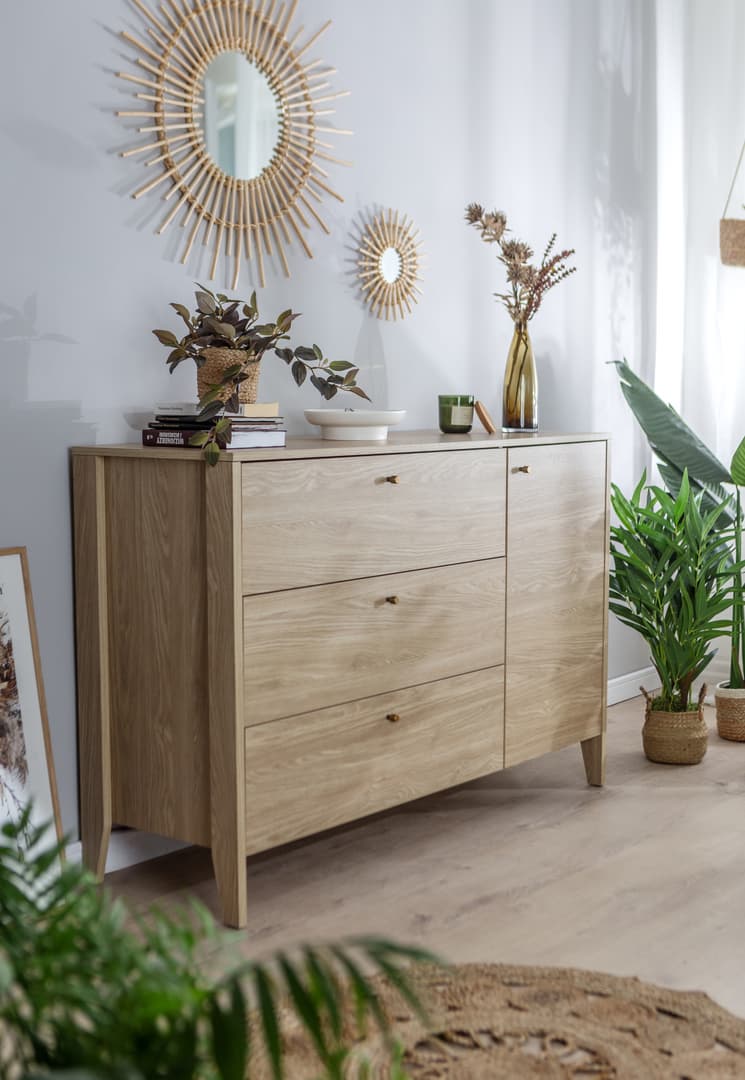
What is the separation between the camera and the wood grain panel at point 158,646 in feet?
8.02

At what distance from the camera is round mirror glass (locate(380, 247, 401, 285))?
10.7 ft

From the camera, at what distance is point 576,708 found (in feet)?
10.7

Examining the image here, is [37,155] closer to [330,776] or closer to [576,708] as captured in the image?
[330,776]

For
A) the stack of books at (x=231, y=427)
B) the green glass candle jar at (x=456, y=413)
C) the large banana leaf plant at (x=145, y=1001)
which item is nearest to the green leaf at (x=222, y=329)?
the stack of books at (x=231, y=427)

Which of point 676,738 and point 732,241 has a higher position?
point 732,241

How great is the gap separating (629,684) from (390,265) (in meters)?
1.83

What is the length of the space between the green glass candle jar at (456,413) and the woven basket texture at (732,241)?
1492mm

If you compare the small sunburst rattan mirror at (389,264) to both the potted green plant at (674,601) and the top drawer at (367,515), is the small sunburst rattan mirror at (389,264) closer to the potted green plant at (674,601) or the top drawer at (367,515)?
the top drawer at (367,515)

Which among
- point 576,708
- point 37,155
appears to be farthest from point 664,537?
point 37,155

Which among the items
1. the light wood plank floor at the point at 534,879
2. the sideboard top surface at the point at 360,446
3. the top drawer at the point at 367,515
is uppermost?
the sideboard top surface at the point at 360,446

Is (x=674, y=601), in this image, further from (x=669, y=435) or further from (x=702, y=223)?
(x=702, y=223)

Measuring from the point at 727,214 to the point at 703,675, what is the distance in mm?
1678

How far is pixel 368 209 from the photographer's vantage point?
10.6 ft

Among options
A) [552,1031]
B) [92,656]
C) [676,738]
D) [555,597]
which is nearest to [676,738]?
[676,738]
